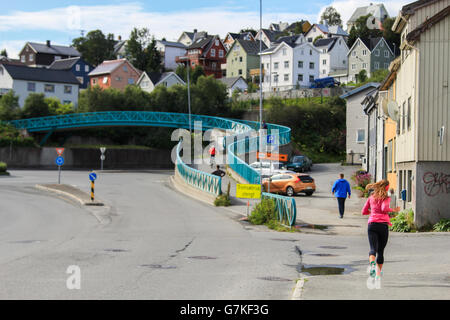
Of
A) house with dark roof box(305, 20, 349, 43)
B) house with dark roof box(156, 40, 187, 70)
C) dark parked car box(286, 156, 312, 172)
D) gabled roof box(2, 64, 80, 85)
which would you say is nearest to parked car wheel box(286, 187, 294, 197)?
dark parked car box(286, 156, 312, 172)

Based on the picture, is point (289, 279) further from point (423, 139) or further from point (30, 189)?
point (30, 189)

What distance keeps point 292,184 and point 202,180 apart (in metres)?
5.06

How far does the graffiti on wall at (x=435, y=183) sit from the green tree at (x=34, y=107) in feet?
220

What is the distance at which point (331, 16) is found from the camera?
159375mm

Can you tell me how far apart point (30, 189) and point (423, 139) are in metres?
29.4

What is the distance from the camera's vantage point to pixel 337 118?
71062mm

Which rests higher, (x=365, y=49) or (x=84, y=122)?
(x=365, y=49)

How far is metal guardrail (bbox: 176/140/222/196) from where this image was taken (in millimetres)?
31008

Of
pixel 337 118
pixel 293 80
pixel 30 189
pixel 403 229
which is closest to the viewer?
pixel 403 229

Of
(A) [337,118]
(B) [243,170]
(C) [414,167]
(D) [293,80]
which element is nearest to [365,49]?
(D) [293,80]

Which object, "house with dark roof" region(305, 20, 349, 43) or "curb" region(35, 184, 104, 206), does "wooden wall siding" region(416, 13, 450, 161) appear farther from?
"house with dark roof" region(305, 20, 349, 43)

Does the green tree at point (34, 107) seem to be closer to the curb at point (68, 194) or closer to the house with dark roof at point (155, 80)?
the house with dark roof at point (155, 80)

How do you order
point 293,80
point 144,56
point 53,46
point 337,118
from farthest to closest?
point 53,46
point 144,56
point 293,80
point 337,118

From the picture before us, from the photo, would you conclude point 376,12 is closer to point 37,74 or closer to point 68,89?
point 68,89
